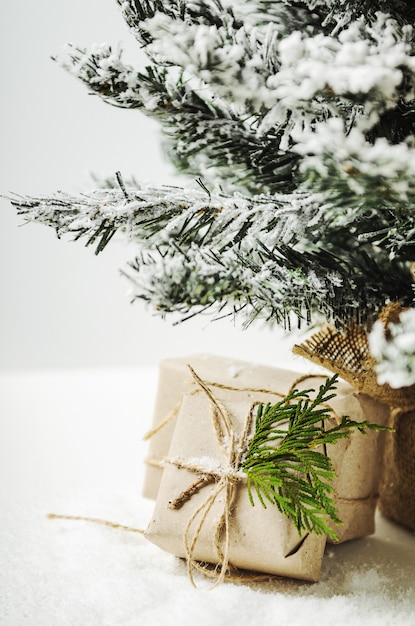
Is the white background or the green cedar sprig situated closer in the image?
the green cedar sprig

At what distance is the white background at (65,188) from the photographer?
136 cm

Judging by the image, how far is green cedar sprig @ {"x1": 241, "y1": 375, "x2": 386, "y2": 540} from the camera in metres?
0.51

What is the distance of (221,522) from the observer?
563 mm

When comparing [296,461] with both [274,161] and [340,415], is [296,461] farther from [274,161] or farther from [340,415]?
[274,161]

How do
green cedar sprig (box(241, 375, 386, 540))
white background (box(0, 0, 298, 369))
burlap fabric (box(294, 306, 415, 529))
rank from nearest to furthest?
green cedar sprig (box(241, 375, 386, 540)) → burlap fabric (box(294, 306, 415, 529)) → white background (box(0, 0, 298, 369))

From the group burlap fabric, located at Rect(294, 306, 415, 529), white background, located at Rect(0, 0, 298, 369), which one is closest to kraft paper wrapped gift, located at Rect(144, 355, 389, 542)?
burlap fabric, located at Rect(294, 306, 415, 529)

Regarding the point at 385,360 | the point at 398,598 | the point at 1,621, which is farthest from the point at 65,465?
the point at 385,360

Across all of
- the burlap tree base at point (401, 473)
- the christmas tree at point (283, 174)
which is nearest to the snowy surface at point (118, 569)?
the burlap tree base at point (401, 473)

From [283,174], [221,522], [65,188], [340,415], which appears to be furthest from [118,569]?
[65,188]

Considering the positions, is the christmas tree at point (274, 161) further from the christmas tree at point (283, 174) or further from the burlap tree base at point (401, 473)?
the burlap tree base at point (401, 473)

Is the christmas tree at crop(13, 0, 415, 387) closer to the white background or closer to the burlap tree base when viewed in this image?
the burlap tree base

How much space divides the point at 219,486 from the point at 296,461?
86mm

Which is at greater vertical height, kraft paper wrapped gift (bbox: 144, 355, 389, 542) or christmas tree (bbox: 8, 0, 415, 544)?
christmas tree (bbox: 8, 0, 415, 544)

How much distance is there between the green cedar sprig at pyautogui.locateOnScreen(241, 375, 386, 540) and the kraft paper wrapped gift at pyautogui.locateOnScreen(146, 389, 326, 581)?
0.02 m
